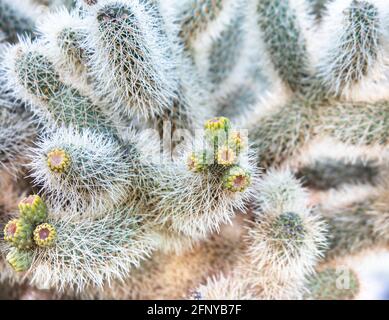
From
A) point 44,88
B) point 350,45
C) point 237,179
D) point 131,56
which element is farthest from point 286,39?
point 44,88

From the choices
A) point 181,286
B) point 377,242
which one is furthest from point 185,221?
point 377,242

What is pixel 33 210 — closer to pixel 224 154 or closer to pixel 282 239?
pixel 224 154

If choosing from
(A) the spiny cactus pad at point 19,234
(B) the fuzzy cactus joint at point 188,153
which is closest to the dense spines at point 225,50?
(B) the fuzzy cactus joint at point 188,153

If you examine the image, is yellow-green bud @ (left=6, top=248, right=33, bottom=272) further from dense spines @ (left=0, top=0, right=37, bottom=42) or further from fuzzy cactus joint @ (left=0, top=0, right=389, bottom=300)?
dense spines @ (left=0, top=0, right=37, bottom=42)

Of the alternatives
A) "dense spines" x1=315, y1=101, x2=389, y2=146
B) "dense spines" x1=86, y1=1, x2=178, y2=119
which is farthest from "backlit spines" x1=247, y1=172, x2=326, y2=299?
"dense spines" x1=86, y1=1, x2=178, y2=119

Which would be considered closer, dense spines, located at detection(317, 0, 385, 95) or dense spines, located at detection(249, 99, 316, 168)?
dense spines, located at detection(317, 0, 385, 95)
